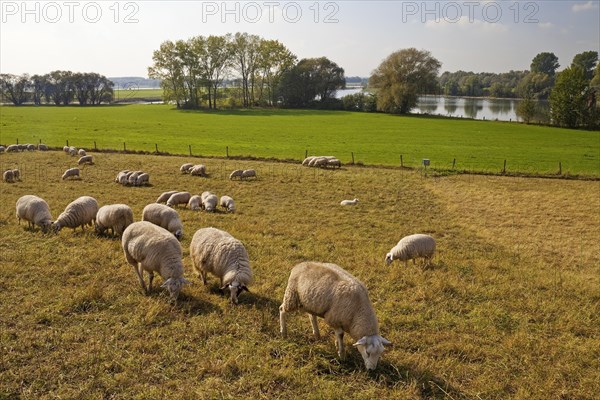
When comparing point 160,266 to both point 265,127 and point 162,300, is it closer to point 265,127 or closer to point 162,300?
point 162,300

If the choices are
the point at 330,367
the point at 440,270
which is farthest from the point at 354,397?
the point at 440,270

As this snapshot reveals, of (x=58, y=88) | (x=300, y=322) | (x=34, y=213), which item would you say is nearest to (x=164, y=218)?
(x=34, y=213)

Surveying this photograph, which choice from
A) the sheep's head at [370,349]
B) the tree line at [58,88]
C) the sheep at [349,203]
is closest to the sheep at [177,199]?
the sheep at [349,203]

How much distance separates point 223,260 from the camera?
9172 mm

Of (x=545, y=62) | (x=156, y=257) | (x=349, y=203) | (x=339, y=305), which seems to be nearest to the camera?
(x=339, y=305)

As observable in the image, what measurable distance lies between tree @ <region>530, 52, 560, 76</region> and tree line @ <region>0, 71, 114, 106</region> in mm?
174130

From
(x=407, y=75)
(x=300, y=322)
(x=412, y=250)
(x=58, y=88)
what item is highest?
(x=58, y=88)

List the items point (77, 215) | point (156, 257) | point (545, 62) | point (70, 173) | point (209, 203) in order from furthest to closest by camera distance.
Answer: point (545, 62), point (70, 173), point (209, 203), point (77, 215), point (156, 257)

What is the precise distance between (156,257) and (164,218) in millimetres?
4993

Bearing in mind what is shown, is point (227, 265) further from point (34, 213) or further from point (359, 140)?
point (359, 140)

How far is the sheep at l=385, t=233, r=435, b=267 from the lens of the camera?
12.3m

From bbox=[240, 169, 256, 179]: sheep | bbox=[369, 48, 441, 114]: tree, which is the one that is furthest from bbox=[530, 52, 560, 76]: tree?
bbox=[240, 169, 256, 179]: sheep

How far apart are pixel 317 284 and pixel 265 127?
187ft

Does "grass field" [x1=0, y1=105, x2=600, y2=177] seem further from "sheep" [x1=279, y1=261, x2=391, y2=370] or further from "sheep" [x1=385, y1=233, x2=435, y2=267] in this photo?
"sheep" [x1=279, y1=261, x2=391, y2=370]
